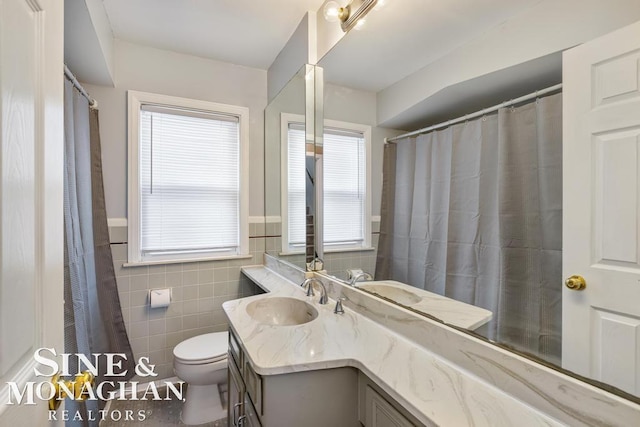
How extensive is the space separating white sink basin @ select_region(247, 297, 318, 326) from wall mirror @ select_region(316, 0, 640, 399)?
0.91 ft

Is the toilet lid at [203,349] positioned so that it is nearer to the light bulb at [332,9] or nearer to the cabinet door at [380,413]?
the cabinet door at [380,413]

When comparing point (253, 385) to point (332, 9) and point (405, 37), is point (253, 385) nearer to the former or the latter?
point (405, 37)

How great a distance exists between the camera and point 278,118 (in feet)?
7.20

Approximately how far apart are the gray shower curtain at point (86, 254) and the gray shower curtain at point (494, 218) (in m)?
1.50

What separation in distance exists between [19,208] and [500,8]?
1213 millimetres

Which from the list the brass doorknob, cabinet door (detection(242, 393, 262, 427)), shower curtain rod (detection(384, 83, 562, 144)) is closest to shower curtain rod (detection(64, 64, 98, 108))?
shower curtain rod (detection(384, 83, 562, 144))

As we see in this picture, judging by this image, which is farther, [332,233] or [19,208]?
[332,233]

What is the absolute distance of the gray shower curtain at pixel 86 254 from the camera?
1379mm

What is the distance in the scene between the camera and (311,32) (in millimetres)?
1786

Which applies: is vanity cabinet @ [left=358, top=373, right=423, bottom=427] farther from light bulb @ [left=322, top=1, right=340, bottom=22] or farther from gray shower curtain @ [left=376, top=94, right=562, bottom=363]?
light bulb @ [left=322, top=1, right=340, bottom=22]

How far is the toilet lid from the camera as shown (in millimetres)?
1724

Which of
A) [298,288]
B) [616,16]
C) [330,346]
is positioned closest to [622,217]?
[616,16]

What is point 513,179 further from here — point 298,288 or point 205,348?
point 205,348

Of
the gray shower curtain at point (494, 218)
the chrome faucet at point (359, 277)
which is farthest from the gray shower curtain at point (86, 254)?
the gray shower curtain at point (494, 218)
